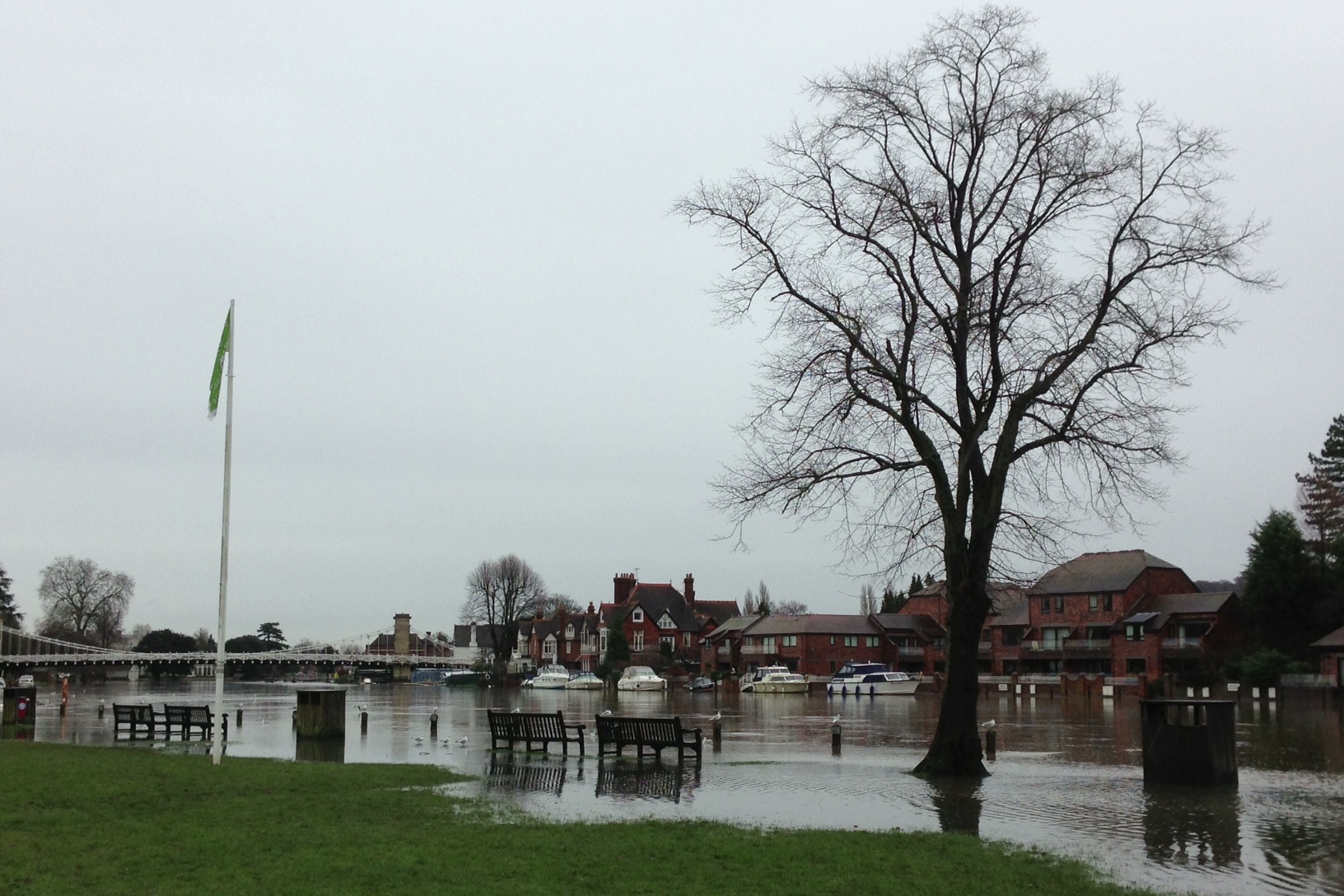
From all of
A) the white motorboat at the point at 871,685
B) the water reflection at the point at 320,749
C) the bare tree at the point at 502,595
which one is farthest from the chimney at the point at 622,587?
the water reflection at the point at 320,749

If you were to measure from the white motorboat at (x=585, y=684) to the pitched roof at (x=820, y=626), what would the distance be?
1634 centimetres

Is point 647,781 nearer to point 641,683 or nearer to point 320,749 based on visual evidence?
point 320,749

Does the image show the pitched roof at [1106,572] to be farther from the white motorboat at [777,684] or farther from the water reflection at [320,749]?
the water reflection at [320,749]

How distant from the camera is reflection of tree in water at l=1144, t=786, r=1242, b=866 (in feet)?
48.5

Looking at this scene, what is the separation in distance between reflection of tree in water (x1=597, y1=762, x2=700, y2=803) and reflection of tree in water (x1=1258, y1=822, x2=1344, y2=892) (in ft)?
28.7

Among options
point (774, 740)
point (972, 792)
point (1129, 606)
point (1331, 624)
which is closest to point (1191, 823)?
point (972, 792)

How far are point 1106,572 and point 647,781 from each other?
254ft

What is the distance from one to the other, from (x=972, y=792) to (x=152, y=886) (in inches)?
566

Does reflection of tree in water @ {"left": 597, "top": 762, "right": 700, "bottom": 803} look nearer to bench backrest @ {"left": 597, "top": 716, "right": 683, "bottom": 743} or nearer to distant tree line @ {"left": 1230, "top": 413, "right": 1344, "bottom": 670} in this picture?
bench backrest @ {"left": 597, "top": 716, "right": 683, "bottom": 743}

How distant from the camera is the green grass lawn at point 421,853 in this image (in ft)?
38.4

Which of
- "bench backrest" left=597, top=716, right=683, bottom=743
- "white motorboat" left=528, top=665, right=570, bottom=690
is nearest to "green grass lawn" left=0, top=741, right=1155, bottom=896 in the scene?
"bench backrest" left=597, top=716, right=683, bottom=743

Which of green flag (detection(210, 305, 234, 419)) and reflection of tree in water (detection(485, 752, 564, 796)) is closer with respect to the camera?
reflection of tree in water (detection(485, 752, 564, 796))

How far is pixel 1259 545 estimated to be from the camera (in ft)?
252

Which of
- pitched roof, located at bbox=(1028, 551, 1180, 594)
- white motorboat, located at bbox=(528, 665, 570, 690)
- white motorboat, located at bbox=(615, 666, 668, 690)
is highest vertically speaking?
pitched roof, located at bbox=(1028, 551, 1180, 594)
